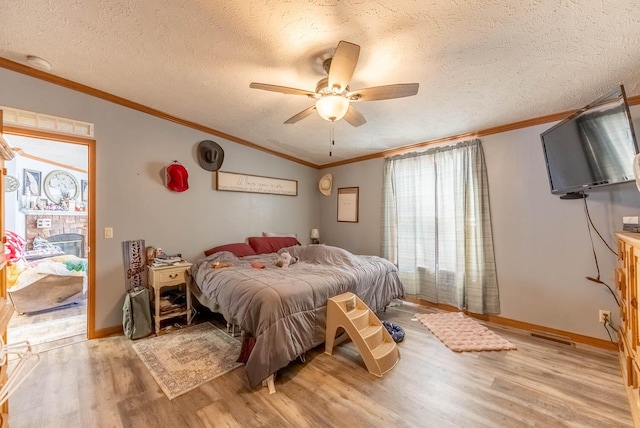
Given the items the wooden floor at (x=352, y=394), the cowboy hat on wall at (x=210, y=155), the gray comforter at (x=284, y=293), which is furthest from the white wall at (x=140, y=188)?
the wooden floor at (x=352, y=394)

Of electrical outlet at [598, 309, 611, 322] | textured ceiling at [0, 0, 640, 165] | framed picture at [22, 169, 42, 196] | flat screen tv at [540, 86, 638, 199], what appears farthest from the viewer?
framed picture at [22, 169, 42, 196]

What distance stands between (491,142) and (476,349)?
231cm

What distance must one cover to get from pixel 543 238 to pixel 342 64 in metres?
2.80

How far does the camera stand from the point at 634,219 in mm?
2270

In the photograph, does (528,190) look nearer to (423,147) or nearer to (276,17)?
(423,147)

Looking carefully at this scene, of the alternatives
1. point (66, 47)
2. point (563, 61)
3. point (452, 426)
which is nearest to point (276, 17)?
point (66, 47)

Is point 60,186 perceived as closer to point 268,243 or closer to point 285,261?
point 268,243

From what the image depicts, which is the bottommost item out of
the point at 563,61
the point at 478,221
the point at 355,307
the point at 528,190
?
the point at 355,307

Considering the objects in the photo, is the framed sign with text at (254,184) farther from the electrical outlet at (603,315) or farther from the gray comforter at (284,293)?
the electrical outlet at (603,315)

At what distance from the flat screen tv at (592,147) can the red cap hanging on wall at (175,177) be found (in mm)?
3998

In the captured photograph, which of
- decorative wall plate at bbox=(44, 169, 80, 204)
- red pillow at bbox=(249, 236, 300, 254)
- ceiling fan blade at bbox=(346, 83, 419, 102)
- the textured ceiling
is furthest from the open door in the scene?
decorative wall plate at bbox=(44, 169, 80, 204)

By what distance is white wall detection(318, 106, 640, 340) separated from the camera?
250cm

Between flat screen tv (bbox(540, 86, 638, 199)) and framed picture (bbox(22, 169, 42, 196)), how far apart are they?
746cm

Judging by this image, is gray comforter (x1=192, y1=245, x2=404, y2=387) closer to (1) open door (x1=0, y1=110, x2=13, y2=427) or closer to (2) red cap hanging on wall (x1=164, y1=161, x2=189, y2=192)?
(2) red cap hanging on wall (x1=164, y1=161, x2=189, y2=192)
